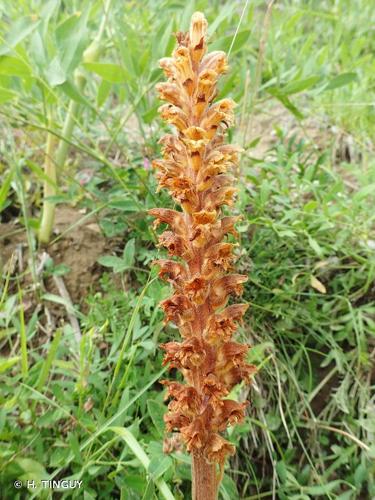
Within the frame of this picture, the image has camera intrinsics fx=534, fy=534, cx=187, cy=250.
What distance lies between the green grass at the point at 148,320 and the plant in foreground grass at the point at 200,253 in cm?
21

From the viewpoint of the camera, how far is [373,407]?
1923 mm

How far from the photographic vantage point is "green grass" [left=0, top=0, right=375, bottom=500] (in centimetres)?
163

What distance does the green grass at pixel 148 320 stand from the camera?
5.35 ft

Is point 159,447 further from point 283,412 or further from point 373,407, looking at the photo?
point 373,407

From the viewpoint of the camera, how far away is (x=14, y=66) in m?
1.86

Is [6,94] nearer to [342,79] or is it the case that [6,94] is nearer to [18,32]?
[18,32]

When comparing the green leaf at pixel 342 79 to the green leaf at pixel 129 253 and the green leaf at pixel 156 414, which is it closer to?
the green leaf at pixel 129 253

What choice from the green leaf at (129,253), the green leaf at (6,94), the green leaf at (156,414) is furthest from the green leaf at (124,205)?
the green leaf at (156,414)

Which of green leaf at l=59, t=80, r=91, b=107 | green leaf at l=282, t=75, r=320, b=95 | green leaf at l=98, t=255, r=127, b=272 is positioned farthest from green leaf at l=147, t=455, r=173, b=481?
green leaf at l=282, t=75, r=320, b=95

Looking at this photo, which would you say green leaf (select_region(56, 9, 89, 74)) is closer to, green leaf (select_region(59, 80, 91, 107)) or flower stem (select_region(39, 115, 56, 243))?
green leaf (select_region(59, 80, 91, 107))

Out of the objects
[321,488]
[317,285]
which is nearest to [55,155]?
[317,285]

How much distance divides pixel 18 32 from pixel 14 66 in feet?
0.37

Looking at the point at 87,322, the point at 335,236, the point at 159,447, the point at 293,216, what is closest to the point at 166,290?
the point at 87,322

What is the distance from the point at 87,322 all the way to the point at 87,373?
19 centimetres
